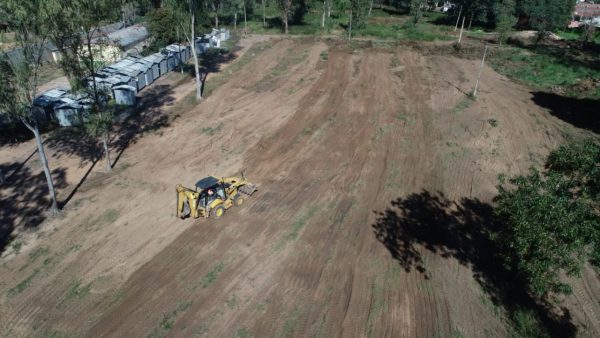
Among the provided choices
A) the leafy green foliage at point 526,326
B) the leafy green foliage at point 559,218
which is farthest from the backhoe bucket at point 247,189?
the leafy green foliage at point 526,326

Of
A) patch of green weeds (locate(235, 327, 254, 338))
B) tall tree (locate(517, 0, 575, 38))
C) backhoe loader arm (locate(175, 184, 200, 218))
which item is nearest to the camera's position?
patch of green weeds (locate(235, 327, 254, 338))

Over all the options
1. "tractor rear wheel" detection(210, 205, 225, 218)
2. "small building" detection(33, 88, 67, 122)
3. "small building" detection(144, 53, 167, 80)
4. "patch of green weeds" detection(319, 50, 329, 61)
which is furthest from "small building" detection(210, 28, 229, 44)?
"tractor rear wheel" detection(210, 205, 225, 218)

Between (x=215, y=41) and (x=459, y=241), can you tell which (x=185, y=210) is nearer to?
(x=459, y=241)

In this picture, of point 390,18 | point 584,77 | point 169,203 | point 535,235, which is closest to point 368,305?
point 535,235

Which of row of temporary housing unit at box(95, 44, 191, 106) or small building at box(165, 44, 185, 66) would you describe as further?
small building at box(165, 44, 185, 66)

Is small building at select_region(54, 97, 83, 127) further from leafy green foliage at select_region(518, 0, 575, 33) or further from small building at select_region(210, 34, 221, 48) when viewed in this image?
leafy green foliage at select_region(518, 0, 575, 33)

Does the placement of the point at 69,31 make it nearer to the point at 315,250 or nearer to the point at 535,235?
the point at 315,250

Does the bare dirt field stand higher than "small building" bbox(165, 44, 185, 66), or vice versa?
"small building" bbox(165, 44, 185, 66)

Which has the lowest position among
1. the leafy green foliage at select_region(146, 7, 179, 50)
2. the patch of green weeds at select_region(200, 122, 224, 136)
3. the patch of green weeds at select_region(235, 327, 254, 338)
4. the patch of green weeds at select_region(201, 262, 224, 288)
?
the patch of green weeds at select_region(235, 327, 254, 338)
